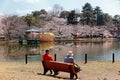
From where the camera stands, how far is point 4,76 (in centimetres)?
1429

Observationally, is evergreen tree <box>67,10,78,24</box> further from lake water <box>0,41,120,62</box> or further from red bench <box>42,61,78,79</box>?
red bench <box>42,61,78,79</box>

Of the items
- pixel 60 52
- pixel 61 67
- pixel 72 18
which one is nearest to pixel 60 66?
pixel 61 67

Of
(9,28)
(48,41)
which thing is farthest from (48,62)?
→ (9,28)

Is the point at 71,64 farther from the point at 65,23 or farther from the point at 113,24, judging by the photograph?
the point at 113,24

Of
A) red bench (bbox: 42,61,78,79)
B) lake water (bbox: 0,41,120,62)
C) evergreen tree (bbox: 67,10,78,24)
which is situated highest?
evergreen tree (bbox: 67,10,78,24)

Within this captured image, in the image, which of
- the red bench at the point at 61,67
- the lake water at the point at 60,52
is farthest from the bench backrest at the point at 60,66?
the lake water at the point at 60,52

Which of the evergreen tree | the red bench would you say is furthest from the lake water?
the evergreen tree

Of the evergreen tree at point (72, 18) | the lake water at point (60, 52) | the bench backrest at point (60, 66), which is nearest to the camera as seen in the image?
the bench backrest at point (60, 66)

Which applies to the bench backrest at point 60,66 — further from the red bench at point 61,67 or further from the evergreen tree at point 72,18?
the evergreen tree at point 72,18

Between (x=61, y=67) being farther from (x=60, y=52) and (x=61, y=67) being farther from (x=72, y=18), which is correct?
(x=72, y=18)

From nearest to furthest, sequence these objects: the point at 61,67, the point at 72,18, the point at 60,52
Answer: the point at 61,67 < the point at 60,52 < the point at 72,18

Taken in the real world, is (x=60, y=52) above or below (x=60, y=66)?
below

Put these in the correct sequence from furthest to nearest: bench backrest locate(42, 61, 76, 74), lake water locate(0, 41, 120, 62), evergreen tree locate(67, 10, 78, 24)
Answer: evergreen tree locate(67, 10, 78, 24)
lake water locate(0, 41, 120, 62)
bench backrest locate(42, 61, 76, 74)

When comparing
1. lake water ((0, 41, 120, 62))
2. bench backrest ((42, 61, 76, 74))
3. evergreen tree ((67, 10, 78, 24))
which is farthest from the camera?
Answer: evergreen tree ((67, 10, 78, 24))
